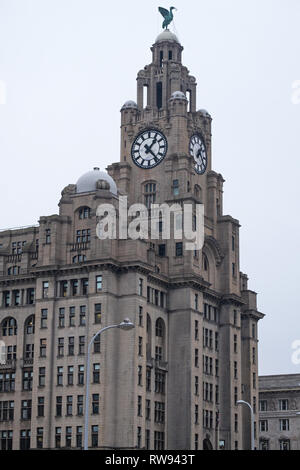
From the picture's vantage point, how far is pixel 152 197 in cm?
12381

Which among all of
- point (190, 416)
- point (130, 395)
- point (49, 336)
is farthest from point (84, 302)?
point (190, 416)

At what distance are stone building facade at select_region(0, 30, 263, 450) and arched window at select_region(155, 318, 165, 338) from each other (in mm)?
231

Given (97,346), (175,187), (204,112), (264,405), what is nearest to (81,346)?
(97,346)

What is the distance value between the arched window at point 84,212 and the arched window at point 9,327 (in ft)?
54.2

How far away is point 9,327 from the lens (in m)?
114

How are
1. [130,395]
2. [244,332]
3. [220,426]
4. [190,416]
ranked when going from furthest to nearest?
[244,332], [220,426], [190,416], [130,395]

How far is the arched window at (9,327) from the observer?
4454 inches

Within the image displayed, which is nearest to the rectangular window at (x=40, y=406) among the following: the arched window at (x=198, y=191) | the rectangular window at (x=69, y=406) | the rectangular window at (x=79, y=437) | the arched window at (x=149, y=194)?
the rectangular window at (x=69, y=406)

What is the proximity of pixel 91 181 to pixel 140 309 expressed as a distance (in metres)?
18.8

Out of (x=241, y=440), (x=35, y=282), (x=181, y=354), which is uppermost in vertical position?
(x=35, y=282)

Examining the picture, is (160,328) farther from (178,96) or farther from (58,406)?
(178,96)

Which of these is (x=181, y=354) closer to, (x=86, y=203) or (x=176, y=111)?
(x=86, y=203)

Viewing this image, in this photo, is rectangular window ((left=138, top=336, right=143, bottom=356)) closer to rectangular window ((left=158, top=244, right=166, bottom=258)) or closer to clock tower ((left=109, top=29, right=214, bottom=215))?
rectangular window ((left=158, top=244, right=166, bottom=258))

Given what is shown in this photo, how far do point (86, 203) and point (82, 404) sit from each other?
25.5m
